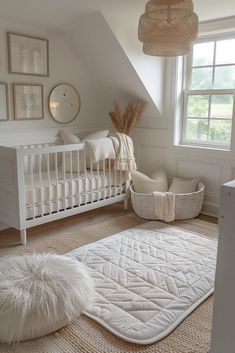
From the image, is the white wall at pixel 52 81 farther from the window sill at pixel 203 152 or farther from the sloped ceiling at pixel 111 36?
the window sill at pixel 203 152

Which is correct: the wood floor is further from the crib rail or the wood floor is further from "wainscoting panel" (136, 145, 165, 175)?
"wainscoting panel" (136, 145, 165, 175)

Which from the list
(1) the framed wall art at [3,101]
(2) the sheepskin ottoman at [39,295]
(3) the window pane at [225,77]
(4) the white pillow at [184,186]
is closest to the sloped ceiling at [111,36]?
(3) the window pane at [225,77]

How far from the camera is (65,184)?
2.80 meters

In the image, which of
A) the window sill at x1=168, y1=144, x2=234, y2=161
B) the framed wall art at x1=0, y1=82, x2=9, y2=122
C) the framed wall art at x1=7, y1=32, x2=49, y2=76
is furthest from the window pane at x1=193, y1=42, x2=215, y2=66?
the framed wall art at x1=0, y1=82, x2=9, y2=122

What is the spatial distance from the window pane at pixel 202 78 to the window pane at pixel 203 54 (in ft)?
0.23

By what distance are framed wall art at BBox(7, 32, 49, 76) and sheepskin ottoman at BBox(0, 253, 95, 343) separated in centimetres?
195

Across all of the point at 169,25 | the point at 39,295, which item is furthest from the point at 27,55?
the point at 39,295

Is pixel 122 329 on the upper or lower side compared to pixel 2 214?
lower

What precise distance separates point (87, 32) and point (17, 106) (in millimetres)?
1010

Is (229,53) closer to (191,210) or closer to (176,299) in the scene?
(191,210)

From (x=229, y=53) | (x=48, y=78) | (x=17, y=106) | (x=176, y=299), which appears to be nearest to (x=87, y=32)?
(x=48, y=78)

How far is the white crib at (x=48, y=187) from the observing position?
2.49 meters

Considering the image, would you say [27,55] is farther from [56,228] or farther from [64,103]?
[56,228]

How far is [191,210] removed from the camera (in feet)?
10.5
